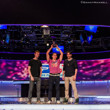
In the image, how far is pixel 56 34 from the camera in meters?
14.4

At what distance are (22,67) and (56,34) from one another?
6196 mm

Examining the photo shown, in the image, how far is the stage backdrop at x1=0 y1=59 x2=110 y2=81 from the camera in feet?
62.0

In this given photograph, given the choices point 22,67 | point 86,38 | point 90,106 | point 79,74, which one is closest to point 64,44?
point 86,38

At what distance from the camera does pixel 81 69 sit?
19250 millimetres
